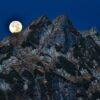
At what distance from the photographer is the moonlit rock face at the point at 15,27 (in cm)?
17221

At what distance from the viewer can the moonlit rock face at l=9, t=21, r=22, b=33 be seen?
565 ft

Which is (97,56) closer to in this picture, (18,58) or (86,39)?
(86,39)

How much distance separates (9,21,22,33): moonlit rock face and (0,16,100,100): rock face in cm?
145

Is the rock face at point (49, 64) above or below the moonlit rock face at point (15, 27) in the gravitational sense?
below

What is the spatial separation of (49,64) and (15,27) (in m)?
21.7

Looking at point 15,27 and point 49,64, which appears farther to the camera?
point 15,27

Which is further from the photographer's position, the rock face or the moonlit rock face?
the moonlit rock face

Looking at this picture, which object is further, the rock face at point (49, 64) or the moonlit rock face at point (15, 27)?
the moonlit rock face at point (15, 27)

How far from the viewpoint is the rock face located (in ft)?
486

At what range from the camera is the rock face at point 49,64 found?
148125 millimetres

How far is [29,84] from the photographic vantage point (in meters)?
148

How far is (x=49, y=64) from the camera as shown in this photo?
15625cm

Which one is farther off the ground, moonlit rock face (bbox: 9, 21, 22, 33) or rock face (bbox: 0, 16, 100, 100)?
moonlit rock face (bbox: 9, 21, 22, 33)

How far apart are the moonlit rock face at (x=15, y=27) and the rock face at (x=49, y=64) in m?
1.45
